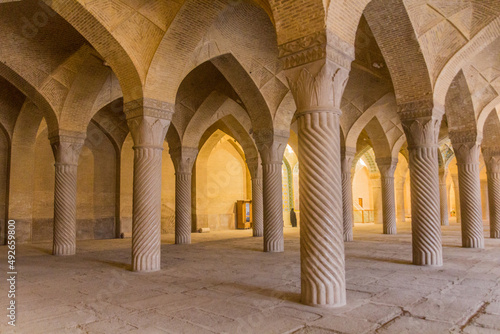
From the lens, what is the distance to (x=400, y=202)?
2183cm

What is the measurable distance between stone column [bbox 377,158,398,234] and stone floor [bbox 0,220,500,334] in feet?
21.2

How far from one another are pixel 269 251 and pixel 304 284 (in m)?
4.64

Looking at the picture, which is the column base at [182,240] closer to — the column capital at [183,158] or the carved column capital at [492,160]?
the column capital at [183,158]

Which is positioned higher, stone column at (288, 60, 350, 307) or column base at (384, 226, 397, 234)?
stone column at (288, 60, 350, 307)

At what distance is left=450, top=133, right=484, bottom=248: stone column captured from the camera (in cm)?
862

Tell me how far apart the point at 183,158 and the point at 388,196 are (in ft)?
25.1

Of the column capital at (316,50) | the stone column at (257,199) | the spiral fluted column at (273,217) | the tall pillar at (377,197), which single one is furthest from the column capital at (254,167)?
the column capital at (316,50)

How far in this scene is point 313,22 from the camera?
4117 mm

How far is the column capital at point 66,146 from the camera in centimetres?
870

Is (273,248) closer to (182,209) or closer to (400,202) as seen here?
(182,209)

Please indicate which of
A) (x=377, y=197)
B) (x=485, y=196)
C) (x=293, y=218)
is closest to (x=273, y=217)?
(x=293, y=218)

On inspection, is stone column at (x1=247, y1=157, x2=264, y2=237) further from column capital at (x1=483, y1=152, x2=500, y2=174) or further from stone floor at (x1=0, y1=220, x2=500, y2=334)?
column capital at (x1=483, y1=152, x2=500, y2=174)

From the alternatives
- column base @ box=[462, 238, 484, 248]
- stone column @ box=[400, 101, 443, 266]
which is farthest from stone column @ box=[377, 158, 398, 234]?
stone column @ box=[400, 101, 443, 266]

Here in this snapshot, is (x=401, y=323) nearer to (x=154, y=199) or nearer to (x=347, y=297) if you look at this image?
(x=347, y=297)
